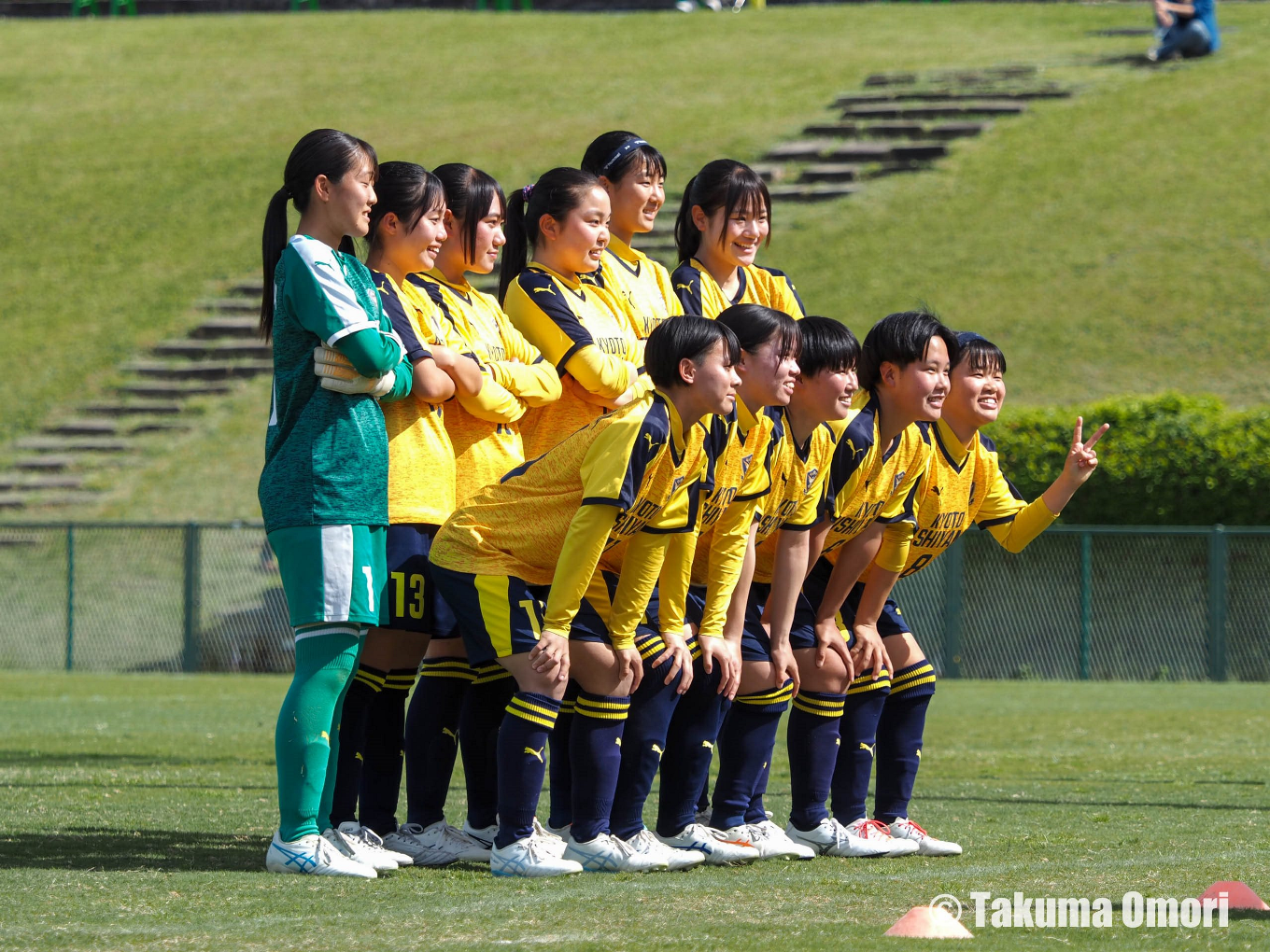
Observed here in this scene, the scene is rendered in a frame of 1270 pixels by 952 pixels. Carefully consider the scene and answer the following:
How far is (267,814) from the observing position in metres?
6.60

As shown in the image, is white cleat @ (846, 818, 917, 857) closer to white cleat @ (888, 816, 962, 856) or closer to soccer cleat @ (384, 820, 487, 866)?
white cleat @ (888, 816, 962, 856)

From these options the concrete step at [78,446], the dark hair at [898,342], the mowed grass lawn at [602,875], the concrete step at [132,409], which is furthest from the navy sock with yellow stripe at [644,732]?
the concrete step at [132,409]

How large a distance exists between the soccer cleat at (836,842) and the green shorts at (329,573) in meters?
1.78

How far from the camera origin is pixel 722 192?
6062 millimetres

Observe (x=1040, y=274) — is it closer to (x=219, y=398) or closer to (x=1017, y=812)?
(x=219, y=398)

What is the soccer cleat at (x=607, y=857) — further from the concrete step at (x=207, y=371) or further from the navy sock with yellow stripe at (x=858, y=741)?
the concrete step at (x=207, y=371)

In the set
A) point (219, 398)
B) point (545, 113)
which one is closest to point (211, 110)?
point (545, 113)

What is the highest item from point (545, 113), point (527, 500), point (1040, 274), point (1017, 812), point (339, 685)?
point (545, 113)

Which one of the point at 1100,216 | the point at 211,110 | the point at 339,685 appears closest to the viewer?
the point at 339,685

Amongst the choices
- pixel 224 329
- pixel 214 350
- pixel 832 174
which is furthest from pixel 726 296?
pixel 832 174

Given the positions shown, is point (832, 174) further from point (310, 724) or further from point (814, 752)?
point (310, 724)

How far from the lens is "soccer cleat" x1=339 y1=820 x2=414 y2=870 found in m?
5.17

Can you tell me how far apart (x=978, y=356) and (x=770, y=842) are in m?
1.93

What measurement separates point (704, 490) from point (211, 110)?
110ft
